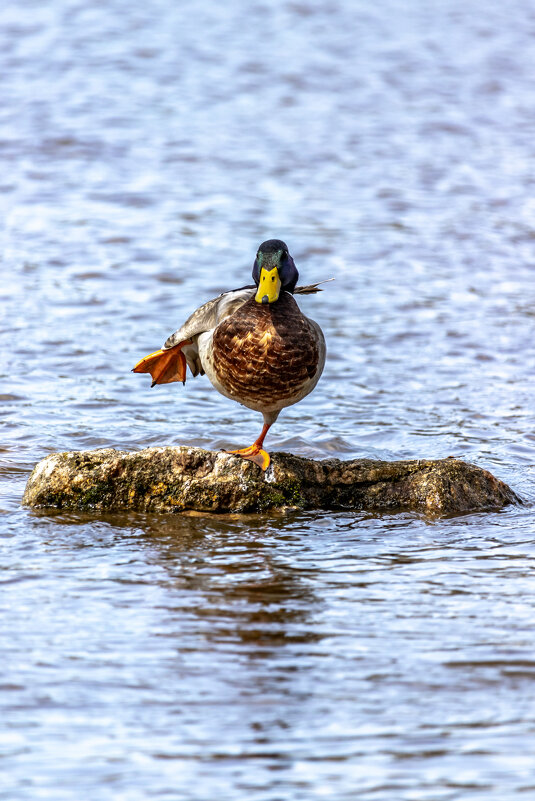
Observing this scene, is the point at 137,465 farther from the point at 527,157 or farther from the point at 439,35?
the point at 439,35

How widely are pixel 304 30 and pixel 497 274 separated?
10.2 meters

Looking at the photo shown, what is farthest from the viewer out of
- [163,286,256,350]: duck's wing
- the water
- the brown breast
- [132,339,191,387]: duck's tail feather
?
[132,339,191,387]: duck's tail feather

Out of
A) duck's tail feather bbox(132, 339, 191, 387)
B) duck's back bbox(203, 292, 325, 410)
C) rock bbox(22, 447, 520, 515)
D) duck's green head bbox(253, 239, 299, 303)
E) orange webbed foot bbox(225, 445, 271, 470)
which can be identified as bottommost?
rock bbox(22, 447, 520, 515)

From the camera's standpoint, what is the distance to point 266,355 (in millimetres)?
5301

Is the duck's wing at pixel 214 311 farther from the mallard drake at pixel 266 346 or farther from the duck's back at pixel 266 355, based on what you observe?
the duck's back at pixel 266 355

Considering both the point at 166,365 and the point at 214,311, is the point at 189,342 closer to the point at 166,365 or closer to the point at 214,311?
the point at 166,365

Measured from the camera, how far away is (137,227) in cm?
1152

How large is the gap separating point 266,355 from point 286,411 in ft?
8.03

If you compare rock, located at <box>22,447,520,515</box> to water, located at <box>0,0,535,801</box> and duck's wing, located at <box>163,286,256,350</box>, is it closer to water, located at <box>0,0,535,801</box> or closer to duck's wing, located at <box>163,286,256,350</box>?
water, located at <box>0,0,535,801</box>

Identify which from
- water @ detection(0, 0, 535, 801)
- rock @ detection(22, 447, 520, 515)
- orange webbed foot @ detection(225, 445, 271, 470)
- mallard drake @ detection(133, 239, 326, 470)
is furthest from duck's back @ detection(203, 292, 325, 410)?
water @ detection(0, 0, 535, 801)

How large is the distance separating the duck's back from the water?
24.8 inches

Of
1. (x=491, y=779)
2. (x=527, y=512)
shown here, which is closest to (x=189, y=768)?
(x=491, y=779)

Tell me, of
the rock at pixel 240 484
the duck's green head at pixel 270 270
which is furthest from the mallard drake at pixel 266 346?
the rock at pixel 240 484

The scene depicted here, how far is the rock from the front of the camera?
5.41 meters
